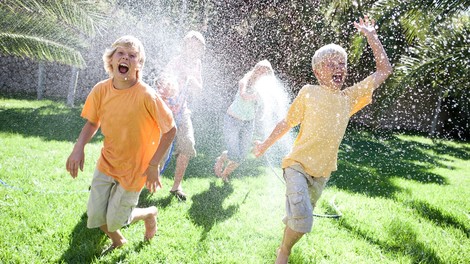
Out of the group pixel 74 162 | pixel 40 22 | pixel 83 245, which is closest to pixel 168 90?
pixel 74 162

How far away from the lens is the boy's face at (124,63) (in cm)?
255

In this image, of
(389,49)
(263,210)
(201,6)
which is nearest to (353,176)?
(263,210)

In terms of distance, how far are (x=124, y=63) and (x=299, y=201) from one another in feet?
4.90

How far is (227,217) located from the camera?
12.1ft

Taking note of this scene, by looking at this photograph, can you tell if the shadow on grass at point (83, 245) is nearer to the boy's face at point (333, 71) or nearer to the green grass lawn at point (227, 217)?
the green grass lawn at point (227, 217)

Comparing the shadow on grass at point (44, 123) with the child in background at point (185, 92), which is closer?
the child in background at point (185, 92)

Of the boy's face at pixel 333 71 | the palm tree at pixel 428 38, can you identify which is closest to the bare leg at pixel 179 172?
the boy's face at pixel 333 71

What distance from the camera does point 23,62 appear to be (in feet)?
42.1

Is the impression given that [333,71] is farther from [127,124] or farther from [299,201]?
[127,124]

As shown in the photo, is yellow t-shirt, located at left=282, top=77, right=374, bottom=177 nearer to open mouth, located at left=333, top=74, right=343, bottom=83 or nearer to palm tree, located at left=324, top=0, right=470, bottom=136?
open mouth, located at left=333, top=74, right=343, bottom=83

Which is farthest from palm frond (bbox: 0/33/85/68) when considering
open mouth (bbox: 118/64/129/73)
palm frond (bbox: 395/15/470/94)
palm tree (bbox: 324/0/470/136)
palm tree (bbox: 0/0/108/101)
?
palm frond (bbox: 395/15/470/94)

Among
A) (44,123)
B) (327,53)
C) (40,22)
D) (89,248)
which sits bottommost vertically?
(44,123)

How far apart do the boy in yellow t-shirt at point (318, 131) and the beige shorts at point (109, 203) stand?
110 cm

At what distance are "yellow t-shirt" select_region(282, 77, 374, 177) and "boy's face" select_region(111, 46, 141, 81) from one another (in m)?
1.20
